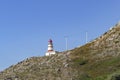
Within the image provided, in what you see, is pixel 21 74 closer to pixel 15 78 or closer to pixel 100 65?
pixel 15 78

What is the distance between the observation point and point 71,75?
72438 mm

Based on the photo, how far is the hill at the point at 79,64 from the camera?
7275 centimetres

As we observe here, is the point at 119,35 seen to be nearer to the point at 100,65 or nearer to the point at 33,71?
the point at 100,65

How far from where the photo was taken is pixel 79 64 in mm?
80000

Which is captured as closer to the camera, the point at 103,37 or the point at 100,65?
the point at 100,65

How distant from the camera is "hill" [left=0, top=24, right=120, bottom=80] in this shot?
72.8 meters

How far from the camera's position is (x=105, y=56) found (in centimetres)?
7950

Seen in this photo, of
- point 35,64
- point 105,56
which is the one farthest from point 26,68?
point 105,56

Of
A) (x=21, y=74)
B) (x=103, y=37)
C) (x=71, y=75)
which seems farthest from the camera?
(x=103, y=37)

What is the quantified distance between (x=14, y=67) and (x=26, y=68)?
6.41 meters

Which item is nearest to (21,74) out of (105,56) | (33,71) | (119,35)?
(33,71)

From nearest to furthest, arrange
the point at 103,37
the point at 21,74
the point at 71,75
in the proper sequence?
1. the point at 71,75
2. the point at 21,74
3. the point at 103,37

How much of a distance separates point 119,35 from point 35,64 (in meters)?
16.2

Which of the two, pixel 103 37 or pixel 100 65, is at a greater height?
pixel 103 37
